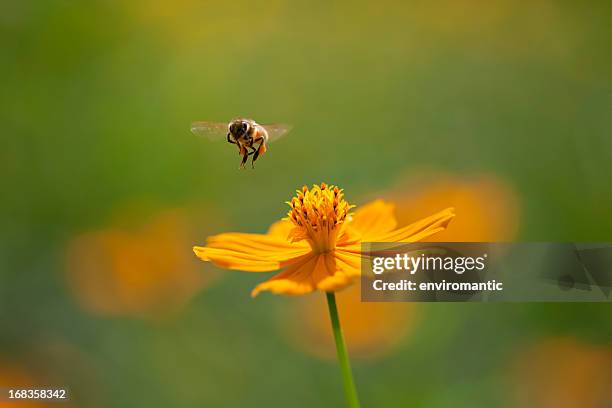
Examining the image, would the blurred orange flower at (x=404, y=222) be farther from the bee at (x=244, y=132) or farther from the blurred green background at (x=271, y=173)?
the bee at (x=244, y=132)

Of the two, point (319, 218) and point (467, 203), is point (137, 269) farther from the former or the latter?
point (319, 218)

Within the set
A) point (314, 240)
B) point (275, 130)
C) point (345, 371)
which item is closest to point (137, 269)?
point (275, 130)

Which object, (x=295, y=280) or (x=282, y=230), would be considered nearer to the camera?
(x=295, y=280)

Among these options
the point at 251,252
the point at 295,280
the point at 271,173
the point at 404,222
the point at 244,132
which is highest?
the point at 271,173

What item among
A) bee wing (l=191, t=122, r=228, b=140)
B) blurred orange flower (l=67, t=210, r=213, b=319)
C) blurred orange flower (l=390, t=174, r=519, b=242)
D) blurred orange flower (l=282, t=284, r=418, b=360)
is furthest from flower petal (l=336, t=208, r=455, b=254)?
blurred orange flower (l=67, t=210, r=213, b=319)

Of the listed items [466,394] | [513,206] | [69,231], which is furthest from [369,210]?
[69,231]

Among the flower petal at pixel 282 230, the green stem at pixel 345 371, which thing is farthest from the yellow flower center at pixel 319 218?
the green stem at pixel 345 371
